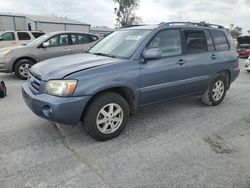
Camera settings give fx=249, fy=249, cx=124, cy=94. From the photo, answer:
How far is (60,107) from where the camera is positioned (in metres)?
3.23

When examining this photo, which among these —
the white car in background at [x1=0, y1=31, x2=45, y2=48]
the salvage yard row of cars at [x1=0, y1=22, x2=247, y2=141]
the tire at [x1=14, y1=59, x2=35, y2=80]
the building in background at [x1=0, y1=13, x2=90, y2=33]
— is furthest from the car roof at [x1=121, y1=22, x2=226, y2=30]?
the building in background at [x1=0, y1=13, x2=90, y2=33]

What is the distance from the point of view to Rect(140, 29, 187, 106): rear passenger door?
159 inches

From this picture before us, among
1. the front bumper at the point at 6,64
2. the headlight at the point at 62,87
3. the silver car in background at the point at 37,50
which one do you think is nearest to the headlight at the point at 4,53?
the silver car in background at the point at 37,50

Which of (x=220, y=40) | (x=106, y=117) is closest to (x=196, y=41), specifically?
(x=220, y=40)

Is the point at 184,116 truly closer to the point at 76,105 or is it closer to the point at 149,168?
the point at 149,168

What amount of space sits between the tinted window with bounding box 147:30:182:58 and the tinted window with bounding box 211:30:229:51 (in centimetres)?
122

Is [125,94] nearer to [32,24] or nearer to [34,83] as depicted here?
[34,83]

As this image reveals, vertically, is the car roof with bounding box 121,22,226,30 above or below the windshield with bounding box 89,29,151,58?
above

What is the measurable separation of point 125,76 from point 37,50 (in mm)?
5760

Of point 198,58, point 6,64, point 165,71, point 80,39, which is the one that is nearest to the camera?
point 165,71

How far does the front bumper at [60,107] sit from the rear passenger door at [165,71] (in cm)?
111

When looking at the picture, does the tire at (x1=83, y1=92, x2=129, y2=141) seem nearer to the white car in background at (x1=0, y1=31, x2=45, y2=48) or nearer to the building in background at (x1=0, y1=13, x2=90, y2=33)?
the white car in background at (x1=0, y1=31, x2=45, y2=48)

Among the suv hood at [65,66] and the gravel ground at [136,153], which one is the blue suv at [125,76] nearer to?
the suv hood at [65,66]

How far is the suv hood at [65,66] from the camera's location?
11.2ft
